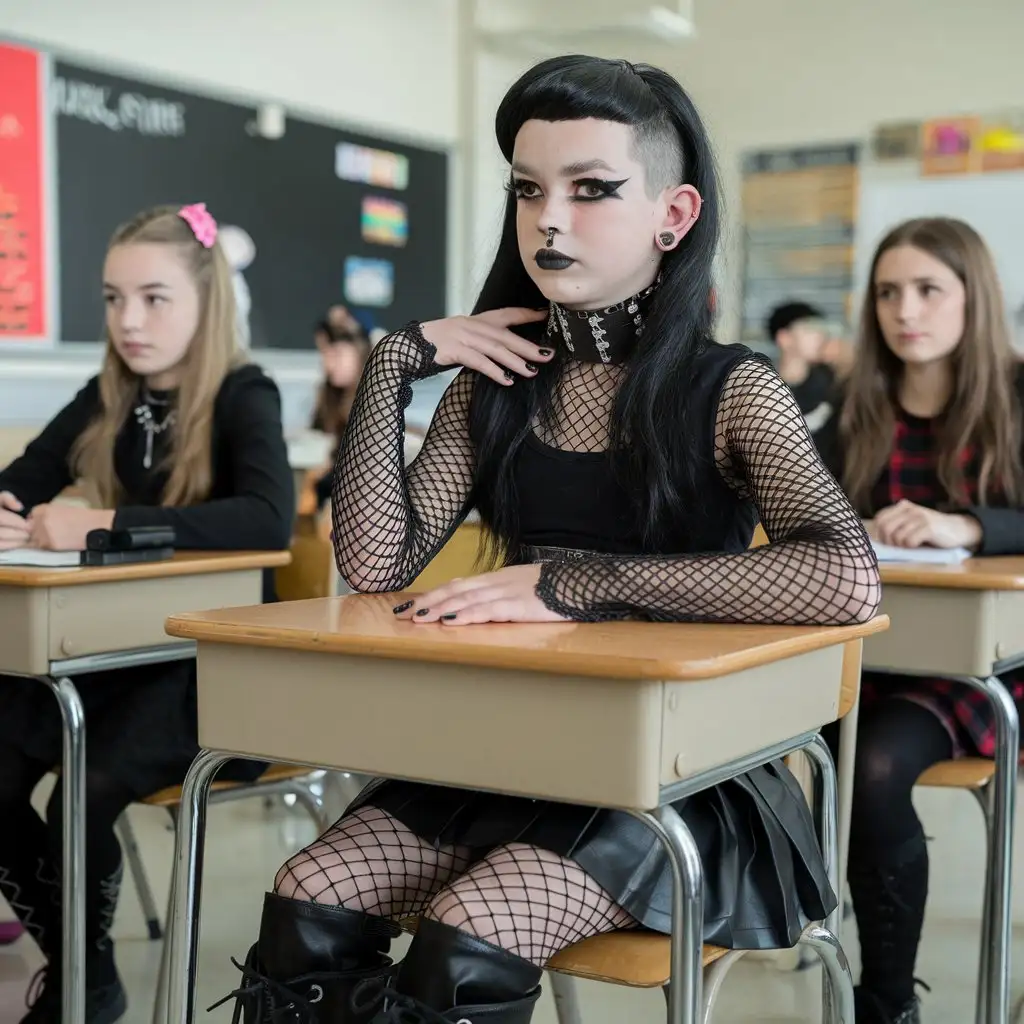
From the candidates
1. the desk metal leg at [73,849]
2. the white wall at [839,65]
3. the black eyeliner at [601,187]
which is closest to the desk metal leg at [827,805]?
the black eyeliner at [601,187]

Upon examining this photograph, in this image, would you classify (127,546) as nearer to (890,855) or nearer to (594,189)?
(594,189)

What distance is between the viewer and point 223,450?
2.37 metres

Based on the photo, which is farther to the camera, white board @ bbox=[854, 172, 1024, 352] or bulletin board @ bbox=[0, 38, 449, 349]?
white board @ bbox=[854, 172, 1024, 352]

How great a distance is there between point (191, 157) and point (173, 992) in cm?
416

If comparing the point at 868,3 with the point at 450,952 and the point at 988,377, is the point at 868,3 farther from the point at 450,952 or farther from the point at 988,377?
the point at 450,952

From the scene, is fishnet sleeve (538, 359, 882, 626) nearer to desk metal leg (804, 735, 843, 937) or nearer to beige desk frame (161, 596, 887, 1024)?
beige desk frame (161, 596, 887, 1024)

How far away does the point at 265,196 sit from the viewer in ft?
17.7

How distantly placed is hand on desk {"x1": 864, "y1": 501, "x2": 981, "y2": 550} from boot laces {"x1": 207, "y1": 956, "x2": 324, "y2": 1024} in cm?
126

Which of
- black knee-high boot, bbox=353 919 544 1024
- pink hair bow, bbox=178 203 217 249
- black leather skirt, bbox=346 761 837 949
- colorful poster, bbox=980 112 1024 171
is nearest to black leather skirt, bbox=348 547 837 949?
black leather skirt, bbox=346 761 837 949

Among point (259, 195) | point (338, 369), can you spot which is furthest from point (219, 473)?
point (259, 195)

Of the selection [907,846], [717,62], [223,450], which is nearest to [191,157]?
[717,62]

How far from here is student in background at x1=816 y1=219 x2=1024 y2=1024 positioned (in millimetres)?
2018

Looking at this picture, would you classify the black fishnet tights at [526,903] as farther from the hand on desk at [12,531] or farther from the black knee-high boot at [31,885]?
the hand on desk at [12,531]

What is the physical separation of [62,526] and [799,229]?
4933 millimetres
